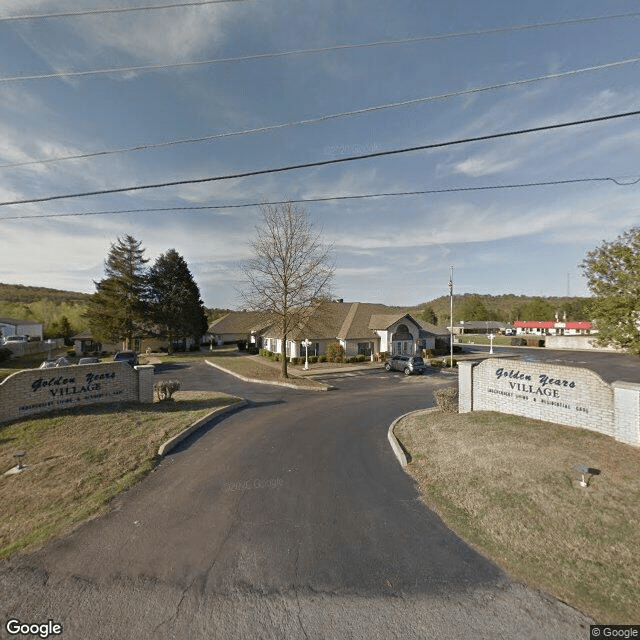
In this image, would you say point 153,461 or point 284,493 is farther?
point 153,461

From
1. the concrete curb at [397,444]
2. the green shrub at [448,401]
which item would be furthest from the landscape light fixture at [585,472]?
the green shrub at [448,401]

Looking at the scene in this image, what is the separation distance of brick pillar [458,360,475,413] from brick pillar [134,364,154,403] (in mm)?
12894

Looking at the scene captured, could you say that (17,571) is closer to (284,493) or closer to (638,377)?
(284,493)

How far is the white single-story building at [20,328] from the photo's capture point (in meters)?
58.7

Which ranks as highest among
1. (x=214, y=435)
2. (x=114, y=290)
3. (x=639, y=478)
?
(x=114, y=290)

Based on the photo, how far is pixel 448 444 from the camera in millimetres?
9188

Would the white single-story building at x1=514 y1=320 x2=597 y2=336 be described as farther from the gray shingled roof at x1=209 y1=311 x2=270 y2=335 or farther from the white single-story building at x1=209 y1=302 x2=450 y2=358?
the gray shingled roof at x1=209 y1=311 x2=270 y2=335

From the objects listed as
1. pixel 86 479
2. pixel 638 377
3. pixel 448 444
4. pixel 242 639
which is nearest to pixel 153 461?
pixel 86 479

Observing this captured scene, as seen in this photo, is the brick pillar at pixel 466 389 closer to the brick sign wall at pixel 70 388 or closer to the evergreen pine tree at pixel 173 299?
the brick sign wall at pixel 70 388

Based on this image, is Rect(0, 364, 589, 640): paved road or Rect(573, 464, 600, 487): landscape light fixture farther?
Rect(573, 464, 600, 487): landscape light fixture

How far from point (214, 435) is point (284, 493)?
464cm

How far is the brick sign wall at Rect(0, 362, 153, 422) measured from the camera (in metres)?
10.6
